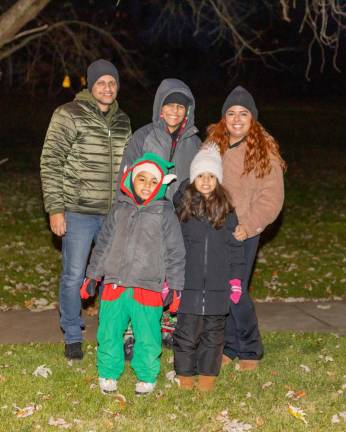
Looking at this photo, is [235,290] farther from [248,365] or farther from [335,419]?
[335,419]

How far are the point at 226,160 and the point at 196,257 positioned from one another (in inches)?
34.3

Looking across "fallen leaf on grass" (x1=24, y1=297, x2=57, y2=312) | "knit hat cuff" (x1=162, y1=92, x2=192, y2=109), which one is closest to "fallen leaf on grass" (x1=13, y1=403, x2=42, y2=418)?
"knit hat cuff" (x1=162, y1=92, x2=192, y2=109)

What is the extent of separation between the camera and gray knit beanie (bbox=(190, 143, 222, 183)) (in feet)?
18.4

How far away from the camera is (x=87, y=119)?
6.14 meters

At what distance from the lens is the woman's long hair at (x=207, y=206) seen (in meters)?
5.59

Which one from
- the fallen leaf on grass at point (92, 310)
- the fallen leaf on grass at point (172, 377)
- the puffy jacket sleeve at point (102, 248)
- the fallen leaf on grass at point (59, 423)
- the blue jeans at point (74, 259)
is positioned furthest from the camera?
the fallen leaf on grass at point (92, 310)

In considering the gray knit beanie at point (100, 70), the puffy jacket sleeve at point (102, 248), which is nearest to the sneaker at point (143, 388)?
the puffy jacket sleeve at point (102, 248)

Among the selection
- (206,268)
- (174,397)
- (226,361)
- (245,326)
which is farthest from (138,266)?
(226,361)

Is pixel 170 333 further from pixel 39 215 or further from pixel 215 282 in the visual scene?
pixel 39 215

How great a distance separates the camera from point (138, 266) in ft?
17.9

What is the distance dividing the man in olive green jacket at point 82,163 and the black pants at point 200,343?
1.08 metres

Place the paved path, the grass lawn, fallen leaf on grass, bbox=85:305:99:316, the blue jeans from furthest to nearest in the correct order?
fallen leaf on grass, bbox=85:305:99:316, the paved path, the blue jeans, the grass lawn

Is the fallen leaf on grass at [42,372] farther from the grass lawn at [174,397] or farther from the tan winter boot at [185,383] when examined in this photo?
the tan winter boot at [185,383]

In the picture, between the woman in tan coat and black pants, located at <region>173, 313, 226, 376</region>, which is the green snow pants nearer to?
black pants, located at <region>173, 313, 226, 376</region>
